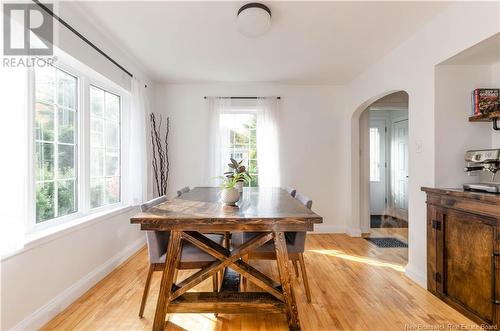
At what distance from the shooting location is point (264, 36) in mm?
2588

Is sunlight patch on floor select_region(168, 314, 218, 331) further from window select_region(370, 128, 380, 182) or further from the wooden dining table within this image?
window select_region(370, 128, 380, 182)

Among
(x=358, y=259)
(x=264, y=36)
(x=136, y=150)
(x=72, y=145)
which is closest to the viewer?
(x=72, y=145)

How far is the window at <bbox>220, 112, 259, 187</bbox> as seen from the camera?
166 inches

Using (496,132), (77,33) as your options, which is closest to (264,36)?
(77,33)

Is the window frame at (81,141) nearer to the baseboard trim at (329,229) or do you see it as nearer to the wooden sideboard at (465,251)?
the baseboard trim at (329,229)

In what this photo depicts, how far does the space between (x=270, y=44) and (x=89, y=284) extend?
301 cm

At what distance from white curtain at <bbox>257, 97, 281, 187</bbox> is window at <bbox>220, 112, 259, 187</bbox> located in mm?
133

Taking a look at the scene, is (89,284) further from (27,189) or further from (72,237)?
(27,189)

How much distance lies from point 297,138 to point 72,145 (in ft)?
Answer: 10.2

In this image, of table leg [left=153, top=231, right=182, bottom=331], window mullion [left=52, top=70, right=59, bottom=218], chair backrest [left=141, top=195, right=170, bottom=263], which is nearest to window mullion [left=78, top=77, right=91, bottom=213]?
window mullion [left=52, top=70, right=59, bottom=218]

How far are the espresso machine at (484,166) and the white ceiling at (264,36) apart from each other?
4.16 feet

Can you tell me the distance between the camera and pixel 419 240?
8.20ft

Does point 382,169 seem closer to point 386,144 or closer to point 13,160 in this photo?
point 386,144

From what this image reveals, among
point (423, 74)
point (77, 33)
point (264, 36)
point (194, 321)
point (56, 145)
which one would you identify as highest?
point (264, 36)
